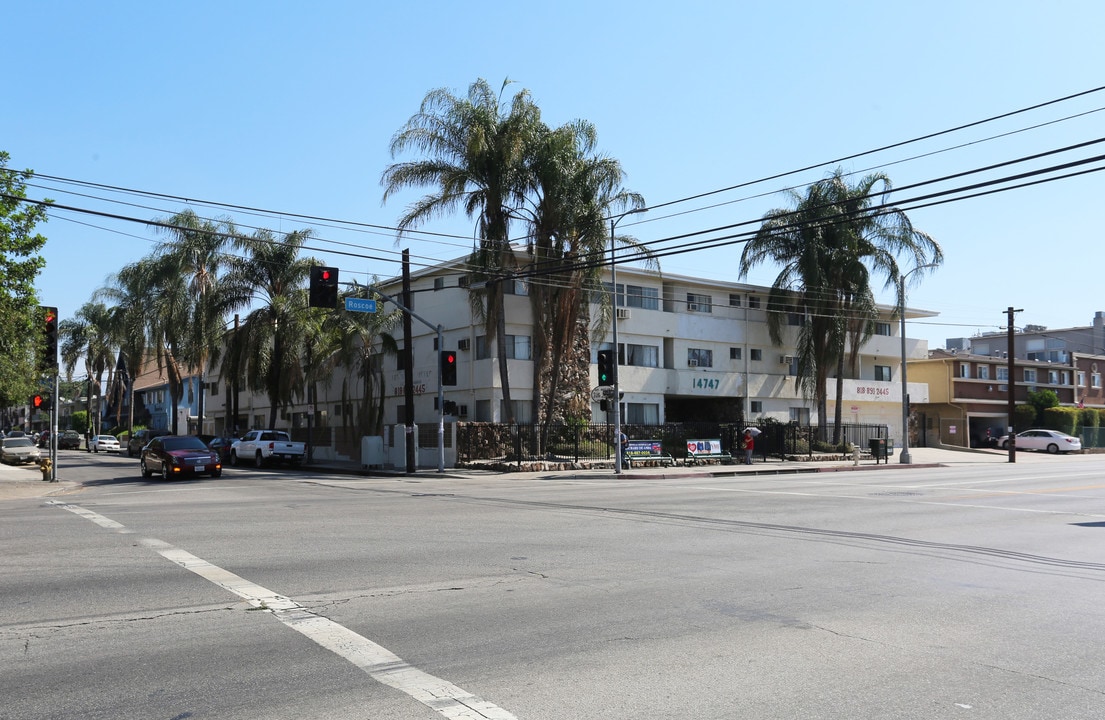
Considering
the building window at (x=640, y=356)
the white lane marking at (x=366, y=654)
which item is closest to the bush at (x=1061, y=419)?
the building window at (x=640, y=356)

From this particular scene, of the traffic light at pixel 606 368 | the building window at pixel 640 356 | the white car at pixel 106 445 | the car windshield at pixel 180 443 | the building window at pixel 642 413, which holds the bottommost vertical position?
the white car at pixel 106 445

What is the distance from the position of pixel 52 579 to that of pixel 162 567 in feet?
3.64

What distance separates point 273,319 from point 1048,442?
155ft

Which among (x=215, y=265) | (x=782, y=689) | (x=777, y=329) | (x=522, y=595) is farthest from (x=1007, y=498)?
(x=215, y=265)

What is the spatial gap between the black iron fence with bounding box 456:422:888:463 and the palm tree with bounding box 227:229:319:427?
10380 millimetres

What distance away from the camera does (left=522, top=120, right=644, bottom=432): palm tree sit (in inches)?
1442

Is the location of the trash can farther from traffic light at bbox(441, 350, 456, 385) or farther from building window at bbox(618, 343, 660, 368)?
traffic light at bbox(441, 350, 456, 385)

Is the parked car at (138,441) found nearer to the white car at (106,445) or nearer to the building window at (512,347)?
the white car at (106,445)

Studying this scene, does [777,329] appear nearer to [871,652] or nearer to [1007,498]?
[1007,498]

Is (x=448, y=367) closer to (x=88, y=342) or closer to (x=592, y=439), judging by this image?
(x=592, y=439)

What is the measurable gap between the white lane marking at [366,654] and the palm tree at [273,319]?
33951mm

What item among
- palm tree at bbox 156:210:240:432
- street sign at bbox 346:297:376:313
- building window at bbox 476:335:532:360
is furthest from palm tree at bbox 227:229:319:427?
street sign at bbox 346:297:376:313

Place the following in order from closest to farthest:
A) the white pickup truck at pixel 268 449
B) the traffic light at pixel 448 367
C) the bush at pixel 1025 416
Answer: the traffic light at pixel 448 367
the white pickup truck at pixel 268 449
the bush at pixel 1025 416

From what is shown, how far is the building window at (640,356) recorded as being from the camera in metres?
45.2
